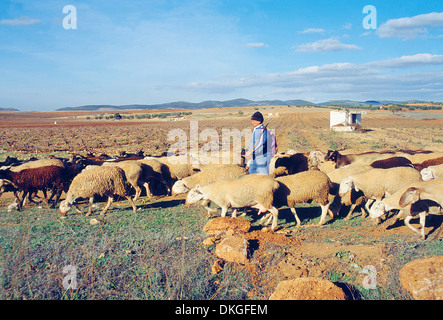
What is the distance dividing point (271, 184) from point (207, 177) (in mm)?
2622

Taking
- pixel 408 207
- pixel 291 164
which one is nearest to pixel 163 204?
pixel 291 164

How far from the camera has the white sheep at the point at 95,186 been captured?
8.27 meters

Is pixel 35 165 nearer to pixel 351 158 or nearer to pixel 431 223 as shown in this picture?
pixel 351 158

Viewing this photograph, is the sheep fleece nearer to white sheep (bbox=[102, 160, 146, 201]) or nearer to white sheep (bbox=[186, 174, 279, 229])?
white sheep (bbox=[102, 160, 146, 201])

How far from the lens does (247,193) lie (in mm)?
7348

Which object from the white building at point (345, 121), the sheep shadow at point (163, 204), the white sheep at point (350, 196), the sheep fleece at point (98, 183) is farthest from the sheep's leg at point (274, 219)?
the white building at point (345, 121)

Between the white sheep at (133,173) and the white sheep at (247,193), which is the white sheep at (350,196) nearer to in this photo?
the white sheep at (247,193)

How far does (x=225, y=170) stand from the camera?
9.70 meters

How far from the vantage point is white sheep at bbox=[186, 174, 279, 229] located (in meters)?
7.29

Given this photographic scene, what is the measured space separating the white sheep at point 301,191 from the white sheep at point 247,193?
37 cm

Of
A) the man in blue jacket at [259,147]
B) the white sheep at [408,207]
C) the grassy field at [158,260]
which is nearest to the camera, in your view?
the grassy field at [158,260]

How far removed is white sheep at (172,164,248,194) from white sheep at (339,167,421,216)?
3344 mm

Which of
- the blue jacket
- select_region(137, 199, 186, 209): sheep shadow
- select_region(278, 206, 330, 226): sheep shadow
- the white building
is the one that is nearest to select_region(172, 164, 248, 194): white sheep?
select_region(137, 199, 186, 209): sheep shadow
